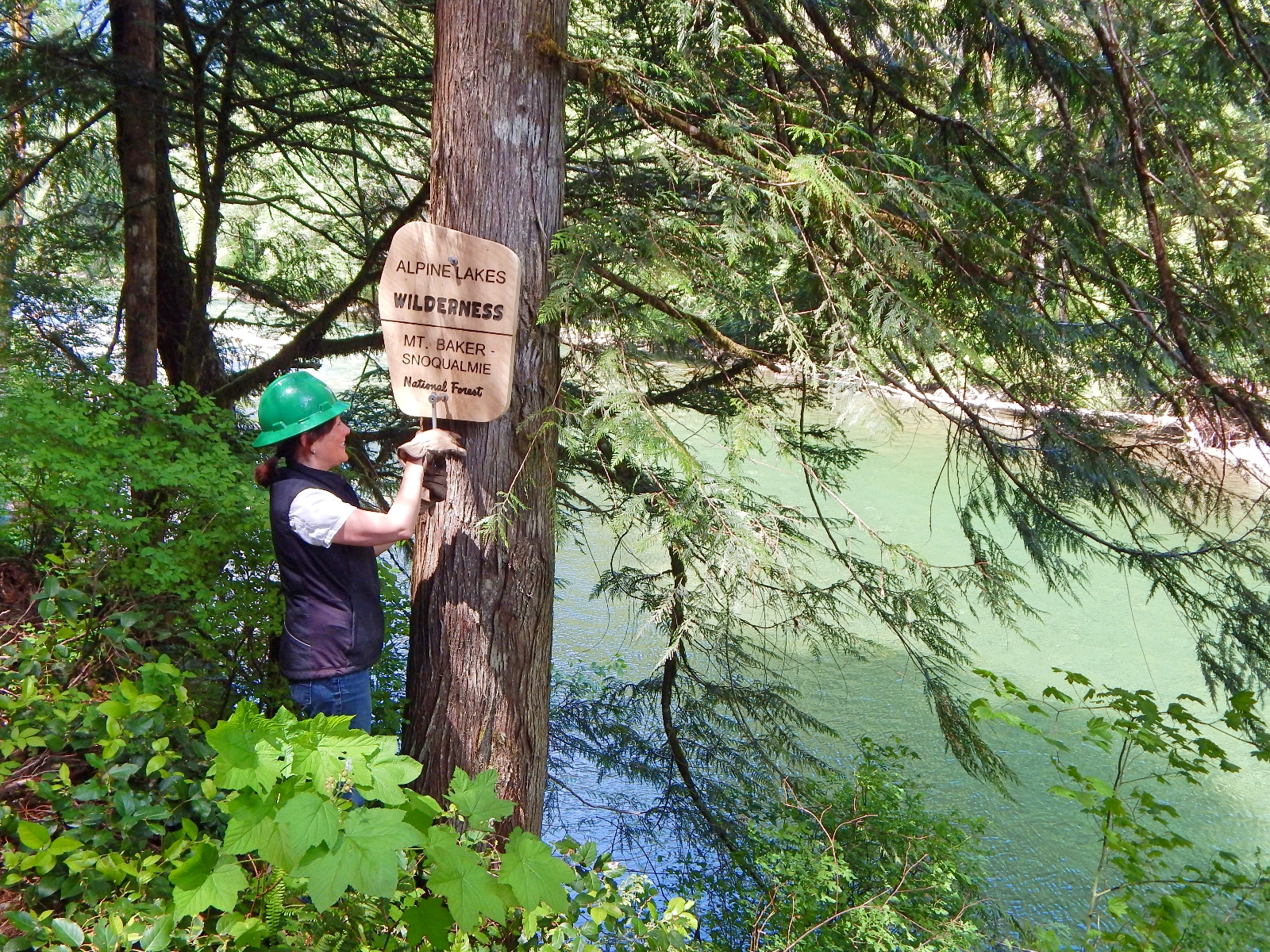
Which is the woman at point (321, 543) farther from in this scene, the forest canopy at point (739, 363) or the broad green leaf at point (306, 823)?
the broad green leaf at point (306, 823)

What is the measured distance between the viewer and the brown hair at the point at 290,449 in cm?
258

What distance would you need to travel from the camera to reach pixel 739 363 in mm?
3844

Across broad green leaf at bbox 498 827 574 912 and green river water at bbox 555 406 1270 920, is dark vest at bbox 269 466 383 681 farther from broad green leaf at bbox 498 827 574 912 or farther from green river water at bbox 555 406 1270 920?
green river water at bbox 555 406 1270 920

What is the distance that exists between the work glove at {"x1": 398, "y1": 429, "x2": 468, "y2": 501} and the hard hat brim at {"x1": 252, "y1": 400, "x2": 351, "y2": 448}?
23cm

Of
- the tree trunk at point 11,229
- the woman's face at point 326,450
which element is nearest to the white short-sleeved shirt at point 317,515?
the woman's face at point 326,450

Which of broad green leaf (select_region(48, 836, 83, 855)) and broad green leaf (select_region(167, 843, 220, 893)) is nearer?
broad green leaf (select_region(167, 843, 220, 893))

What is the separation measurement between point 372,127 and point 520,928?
4612mm

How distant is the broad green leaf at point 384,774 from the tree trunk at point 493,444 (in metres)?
0.76

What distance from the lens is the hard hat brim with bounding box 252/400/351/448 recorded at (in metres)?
2.50

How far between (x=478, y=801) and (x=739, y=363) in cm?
224

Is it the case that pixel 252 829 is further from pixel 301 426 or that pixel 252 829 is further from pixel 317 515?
pixel 301 426

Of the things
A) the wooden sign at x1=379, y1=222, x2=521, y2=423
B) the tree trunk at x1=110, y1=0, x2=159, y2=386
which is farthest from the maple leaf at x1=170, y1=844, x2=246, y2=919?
the tree trunk at x1=110, y1=0, x2=159, y2=386

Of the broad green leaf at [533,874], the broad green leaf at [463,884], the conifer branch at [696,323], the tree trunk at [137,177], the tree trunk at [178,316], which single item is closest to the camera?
the broad green leaf at [463,884]

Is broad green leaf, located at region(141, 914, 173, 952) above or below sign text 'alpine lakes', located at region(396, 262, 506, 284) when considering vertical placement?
below
